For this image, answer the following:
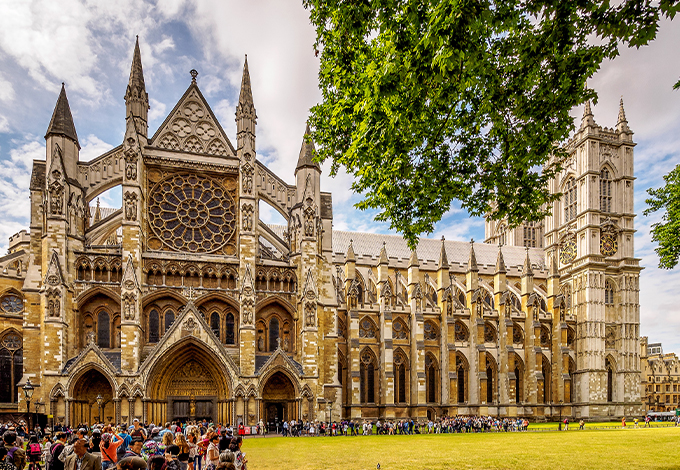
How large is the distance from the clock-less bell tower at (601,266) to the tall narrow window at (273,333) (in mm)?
32921

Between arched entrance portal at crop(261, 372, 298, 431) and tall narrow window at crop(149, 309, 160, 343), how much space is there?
6.85 meters

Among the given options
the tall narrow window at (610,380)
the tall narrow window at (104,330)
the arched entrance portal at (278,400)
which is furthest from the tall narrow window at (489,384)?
the tall narrow window at (104,330)

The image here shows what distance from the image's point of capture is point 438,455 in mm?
19734

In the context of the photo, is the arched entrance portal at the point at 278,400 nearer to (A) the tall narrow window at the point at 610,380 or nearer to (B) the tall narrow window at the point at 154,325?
(B) the tall narrow window at the point at 154,325

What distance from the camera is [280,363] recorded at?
30.7 metres

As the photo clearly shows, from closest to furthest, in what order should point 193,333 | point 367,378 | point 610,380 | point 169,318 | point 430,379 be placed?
point 193,333
point 169,318
point 367,378
point 430,379
point 610,380

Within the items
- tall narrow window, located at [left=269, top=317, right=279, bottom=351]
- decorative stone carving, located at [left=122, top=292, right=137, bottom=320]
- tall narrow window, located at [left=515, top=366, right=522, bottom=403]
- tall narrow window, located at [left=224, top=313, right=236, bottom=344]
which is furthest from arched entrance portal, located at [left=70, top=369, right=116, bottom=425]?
tall narrow window, located at [left=515, top=366, right=522, bottom=403]

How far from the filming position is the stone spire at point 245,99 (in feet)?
111

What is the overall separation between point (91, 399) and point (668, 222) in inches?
1159

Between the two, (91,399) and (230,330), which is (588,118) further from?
(91,399)

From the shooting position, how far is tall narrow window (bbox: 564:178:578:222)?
190 ft

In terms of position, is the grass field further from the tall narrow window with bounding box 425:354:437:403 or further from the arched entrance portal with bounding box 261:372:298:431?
the tall narrow window with bounding box 425:354:437:403

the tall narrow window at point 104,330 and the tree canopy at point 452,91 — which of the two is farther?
the tall narrow window at point 104,330

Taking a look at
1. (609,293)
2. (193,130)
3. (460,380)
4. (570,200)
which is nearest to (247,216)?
(193,130)
